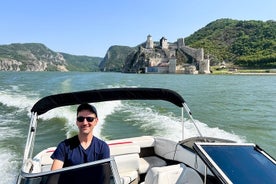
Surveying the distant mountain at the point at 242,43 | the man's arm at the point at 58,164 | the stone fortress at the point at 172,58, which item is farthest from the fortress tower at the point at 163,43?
the man's arm at the point at 58,164

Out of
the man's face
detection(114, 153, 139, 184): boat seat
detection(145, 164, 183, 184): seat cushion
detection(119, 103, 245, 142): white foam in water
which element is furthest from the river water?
the man's face

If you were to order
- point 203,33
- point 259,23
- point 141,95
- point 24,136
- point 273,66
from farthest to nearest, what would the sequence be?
point 203,33 → point 259,23 → point 273,66 → point 24,136 → point 141,95

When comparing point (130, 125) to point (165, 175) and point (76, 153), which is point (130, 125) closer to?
point (165, 175)

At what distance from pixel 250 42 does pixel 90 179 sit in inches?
6382

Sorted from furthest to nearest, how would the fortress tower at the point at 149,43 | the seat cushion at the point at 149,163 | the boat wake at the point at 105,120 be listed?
1. the fortress tower at the point at 149,43
2. the boat wake at the point at 105,120
3. the seat cushion at the point at 149,163

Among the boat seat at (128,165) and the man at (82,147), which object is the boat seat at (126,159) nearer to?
the boat seat at (128,165)

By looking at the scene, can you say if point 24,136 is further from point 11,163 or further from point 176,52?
point 176,52

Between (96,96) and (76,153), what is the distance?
4.56 ft

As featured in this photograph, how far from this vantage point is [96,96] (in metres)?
4.46

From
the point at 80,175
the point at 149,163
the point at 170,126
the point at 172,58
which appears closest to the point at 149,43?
the point at 172,58

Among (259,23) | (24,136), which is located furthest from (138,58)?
(24,136)

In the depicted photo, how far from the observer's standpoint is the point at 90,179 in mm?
2744

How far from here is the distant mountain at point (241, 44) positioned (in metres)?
128

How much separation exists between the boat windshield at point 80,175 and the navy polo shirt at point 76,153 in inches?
15.6
